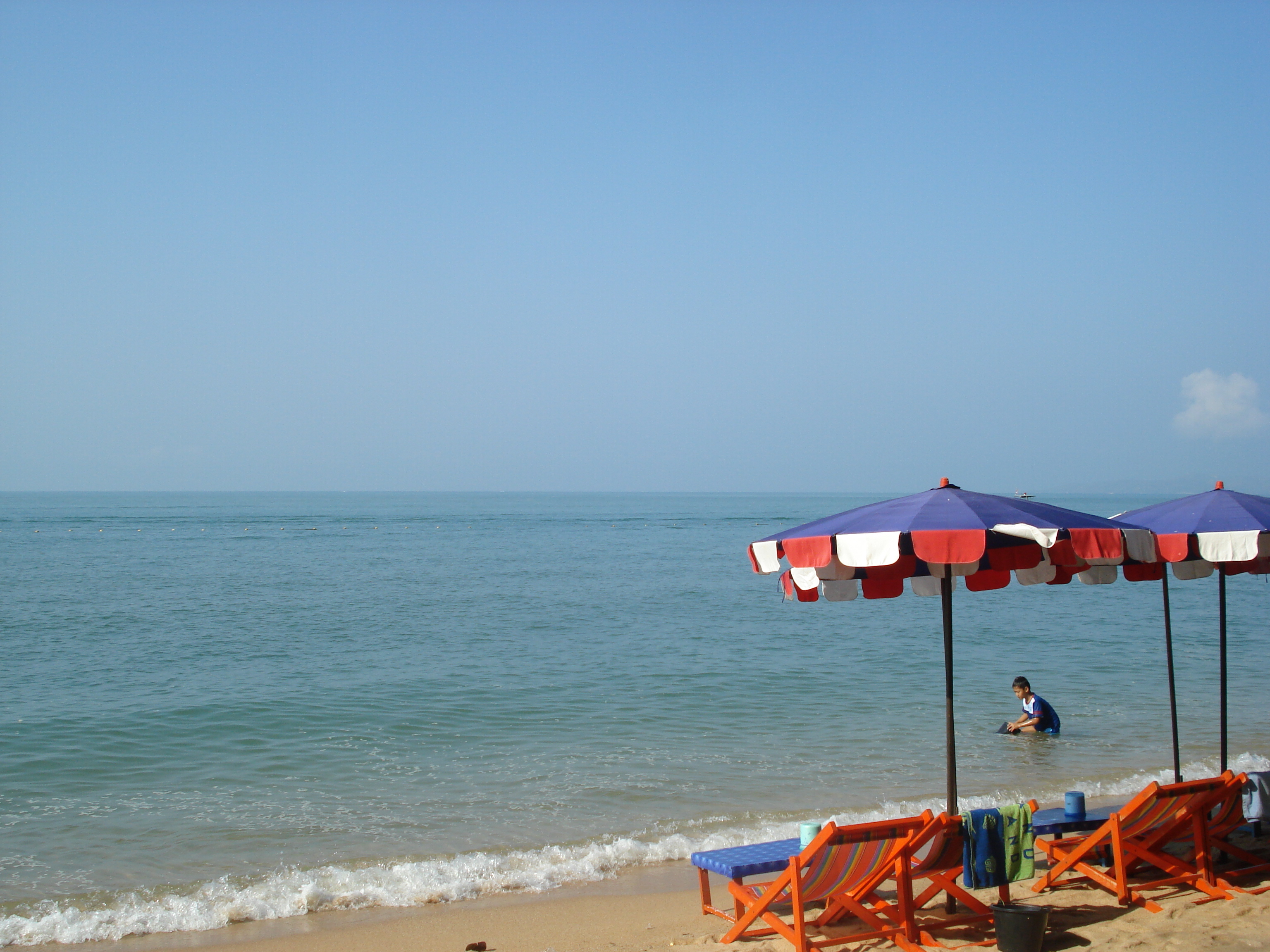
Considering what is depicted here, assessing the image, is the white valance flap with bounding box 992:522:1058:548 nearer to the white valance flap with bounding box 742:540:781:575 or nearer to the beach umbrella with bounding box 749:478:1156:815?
the beach umbrella with bounding box 749:478:1156:815

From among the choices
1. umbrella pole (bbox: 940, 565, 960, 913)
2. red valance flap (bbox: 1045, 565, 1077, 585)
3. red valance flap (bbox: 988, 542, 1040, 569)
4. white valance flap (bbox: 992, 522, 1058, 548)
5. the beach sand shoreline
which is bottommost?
the beach sand shoreline

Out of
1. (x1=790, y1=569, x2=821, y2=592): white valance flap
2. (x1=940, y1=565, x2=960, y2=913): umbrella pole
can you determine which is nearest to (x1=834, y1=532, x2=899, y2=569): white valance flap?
(x1=790, y1=569, x2=821, y2=592): white valance flap

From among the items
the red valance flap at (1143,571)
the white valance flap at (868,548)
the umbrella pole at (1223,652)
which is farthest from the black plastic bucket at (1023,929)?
the red valance flap at (1143,571)

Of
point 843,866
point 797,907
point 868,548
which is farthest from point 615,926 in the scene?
point 868,548

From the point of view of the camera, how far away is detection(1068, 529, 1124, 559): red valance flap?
4871 millimetres

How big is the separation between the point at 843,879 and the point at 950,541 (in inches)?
78.0

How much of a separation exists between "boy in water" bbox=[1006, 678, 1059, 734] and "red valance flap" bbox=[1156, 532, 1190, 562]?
736cm

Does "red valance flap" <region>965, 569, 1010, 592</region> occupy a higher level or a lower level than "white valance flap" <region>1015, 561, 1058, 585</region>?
lower

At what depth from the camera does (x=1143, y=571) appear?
7.46m

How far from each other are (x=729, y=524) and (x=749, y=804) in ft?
299

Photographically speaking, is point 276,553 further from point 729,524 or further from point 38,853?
point 729,524

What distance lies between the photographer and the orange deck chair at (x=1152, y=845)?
576cm

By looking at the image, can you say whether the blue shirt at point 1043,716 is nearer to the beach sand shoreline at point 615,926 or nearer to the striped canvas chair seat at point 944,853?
the beach sand shoreline at point 615,926

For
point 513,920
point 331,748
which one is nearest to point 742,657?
point 331,748
